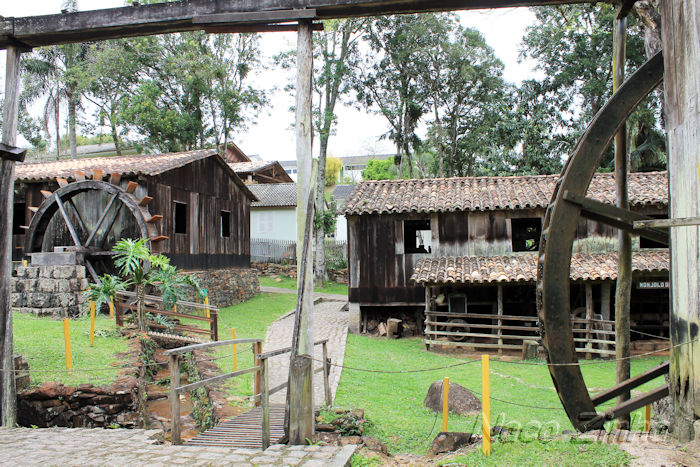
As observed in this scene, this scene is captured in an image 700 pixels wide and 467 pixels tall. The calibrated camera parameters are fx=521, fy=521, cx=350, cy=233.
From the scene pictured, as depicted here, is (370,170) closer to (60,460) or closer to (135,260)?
(135,260)

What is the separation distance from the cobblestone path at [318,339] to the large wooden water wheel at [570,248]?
3.39 metres

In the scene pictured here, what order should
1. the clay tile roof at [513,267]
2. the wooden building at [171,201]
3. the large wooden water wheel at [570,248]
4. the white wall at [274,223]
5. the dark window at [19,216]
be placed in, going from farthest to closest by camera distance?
the white wall at [274,223] → the dark window at [19,216] → the wooden building at [171,201] → the clay tile roof at [513,267] → the large wooden water wheel at [570,248]

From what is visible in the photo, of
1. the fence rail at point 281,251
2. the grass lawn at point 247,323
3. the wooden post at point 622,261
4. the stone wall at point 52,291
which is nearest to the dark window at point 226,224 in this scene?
the grass lawn at point 247,323

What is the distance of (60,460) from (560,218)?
4.88 m

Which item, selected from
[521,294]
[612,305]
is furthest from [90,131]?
[612,305]

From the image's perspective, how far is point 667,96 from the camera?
15.3ft

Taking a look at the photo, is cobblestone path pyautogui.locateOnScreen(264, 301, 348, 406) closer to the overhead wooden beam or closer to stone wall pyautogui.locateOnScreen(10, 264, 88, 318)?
the overhead wooden beam

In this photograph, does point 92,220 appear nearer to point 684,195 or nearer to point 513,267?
point 513,267

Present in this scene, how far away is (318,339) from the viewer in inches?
578

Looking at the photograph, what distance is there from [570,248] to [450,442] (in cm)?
228

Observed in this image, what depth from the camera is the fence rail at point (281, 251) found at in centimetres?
2880

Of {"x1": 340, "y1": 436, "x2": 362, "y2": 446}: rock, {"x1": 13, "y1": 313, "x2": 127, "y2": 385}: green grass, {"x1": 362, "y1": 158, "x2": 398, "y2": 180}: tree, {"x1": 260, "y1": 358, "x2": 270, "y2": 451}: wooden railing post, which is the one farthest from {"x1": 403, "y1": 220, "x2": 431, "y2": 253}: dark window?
{"x1": 362, "y1": 158, "x2": 398, "y2": 180}: tree

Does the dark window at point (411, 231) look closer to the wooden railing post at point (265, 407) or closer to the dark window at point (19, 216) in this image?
the wooden railing post at point (265, 407)

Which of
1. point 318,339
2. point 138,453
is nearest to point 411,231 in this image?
point 318,339
